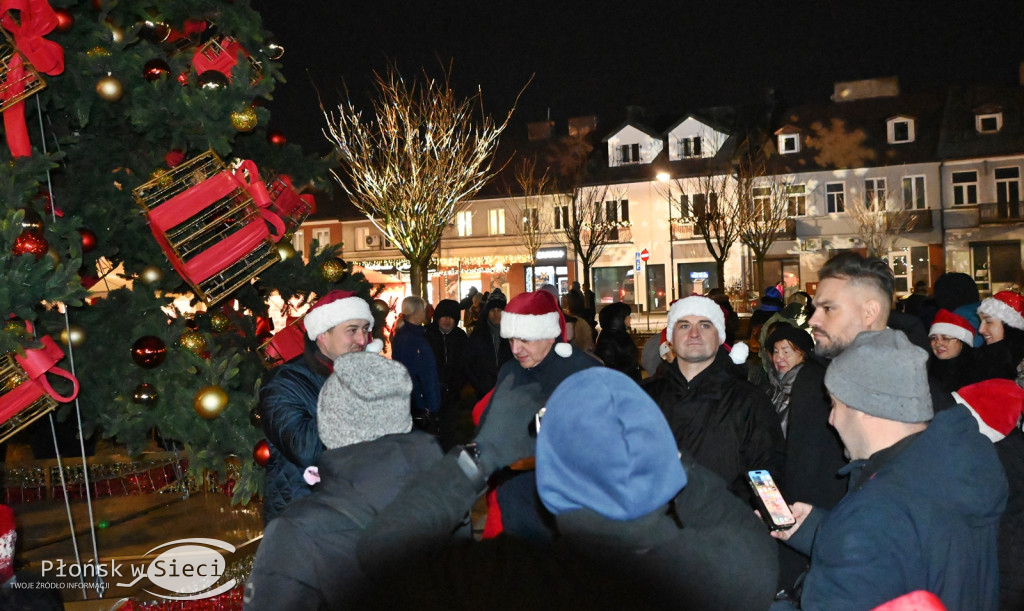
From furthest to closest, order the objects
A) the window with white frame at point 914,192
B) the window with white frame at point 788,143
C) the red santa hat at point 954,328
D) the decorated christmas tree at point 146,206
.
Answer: the window with white frame at point 788,143
the window with white frame at point 914,192
the red santa hat at point 954,328
the decorated christmas tree at point 146,206

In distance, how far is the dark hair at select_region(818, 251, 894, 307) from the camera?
333 cm

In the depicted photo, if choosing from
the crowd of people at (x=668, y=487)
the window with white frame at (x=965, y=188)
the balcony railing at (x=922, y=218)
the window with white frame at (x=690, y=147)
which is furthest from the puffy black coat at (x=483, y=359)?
the window with white frame at (x=965, y=188)

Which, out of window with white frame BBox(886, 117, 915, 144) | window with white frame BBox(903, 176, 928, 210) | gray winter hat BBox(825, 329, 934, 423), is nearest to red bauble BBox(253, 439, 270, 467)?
gray winter hat BBox(825, 329, 934, 423)

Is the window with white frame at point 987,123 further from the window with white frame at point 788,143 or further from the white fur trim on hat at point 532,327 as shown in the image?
the white fur trim on hat at point 532,327

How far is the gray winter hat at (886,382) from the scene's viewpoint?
7.41ft

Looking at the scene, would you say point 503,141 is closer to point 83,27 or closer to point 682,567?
point 83,27

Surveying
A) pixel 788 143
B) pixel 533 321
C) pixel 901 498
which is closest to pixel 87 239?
pixel 533 321

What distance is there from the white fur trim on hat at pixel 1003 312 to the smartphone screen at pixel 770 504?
424 centimetres

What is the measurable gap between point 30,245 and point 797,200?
3882 cm

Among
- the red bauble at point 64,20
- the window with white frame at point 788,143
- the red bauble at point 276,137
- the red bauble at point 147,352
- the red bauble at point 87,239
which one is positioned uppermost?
the window with white frame at point 788,143

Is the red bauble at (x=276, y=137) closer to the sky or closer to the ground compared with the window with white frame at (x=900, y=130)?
closer to the ground

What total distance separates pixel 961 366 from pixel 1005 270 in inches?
1450

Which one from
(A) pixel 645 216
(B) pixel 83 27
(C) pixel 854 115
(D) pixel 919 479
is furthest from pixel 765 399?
(C) pixel 854 115

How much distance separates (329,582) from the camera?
6.70ft
